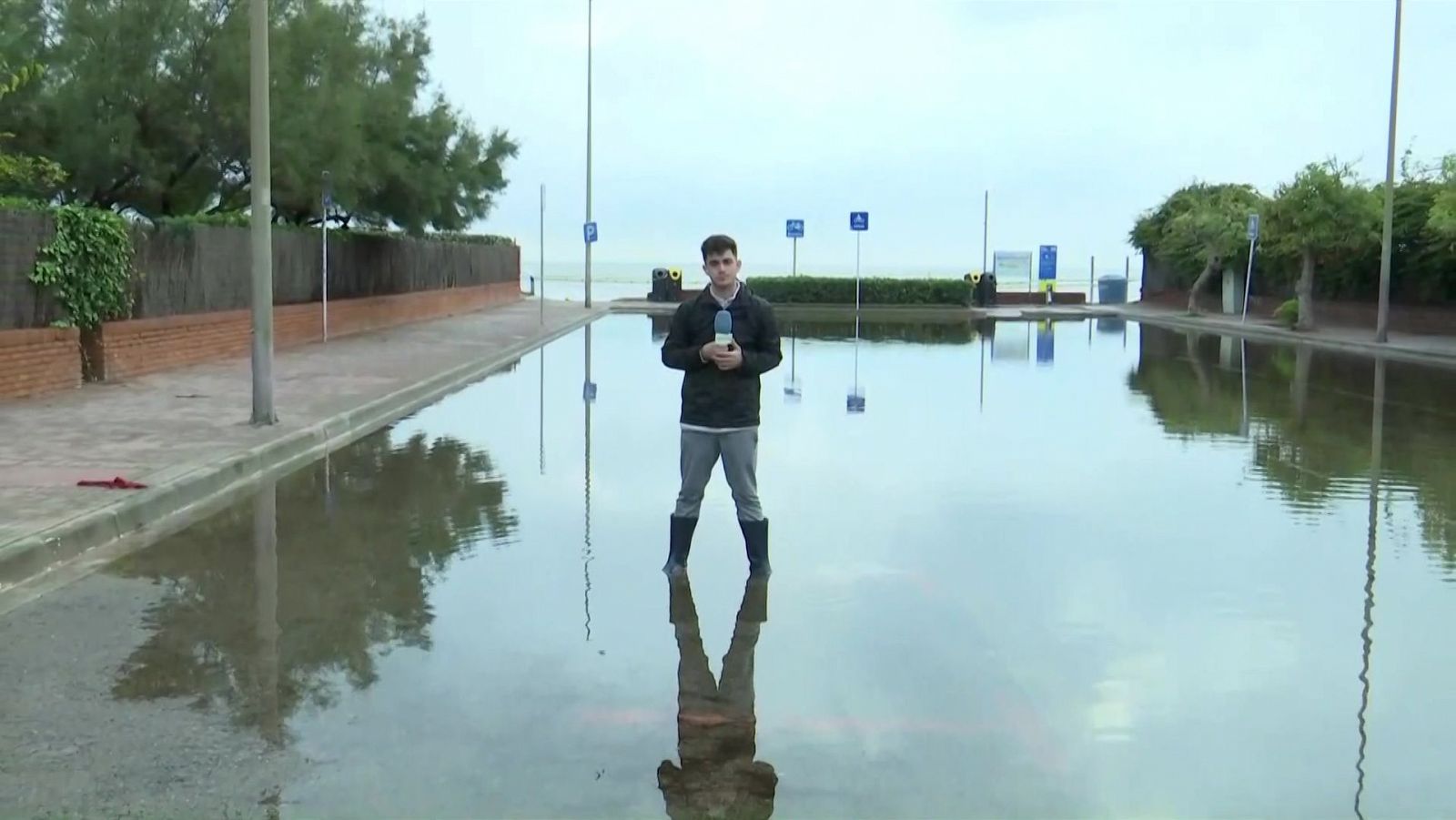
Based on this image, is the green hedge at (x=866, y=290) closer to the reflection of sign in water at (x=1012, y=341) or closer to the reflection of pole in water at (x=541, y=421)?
the reflection of sign in water at (x=1012, y=341)

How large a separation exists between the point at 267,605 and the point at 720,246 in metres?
3.00

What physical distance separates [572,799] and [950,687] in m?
2.00

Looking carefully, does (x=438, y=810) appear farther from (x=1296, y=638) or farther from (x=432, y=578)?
(x=1296, y=638)

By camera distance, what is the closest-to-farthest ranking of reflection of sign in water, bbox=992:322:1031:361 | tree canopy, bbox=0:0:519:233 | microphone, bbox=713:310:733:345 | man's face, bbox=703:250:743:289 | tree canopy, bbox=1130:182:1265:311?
microphone, bbox=713:310:733:345, man's face, bbox=703:250:743:289, tree canopy, bbox=0:0:519:233, reflection of sign in water, bbox=992:322:1031:361, tree canopy, bbox=1130:182:1265:311

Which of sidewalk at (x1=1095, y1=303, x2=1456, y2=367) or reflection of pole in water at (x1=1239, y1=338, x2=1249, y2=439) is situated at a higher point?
sidewalk at (x1=1095, y1=303, x2=1456, y2=367)

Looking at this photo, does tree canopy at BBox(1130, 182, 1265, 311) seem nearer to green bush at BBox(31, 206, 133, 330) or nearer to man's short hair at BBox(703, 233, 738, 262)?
green bush at BBox(31, 206, 133, 330)

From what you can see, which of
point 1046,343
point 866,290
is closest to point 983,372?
point 1046,343

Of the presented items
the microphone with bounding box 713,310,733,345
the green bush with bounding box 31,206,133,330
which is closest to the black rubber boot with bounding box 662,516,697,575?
the microphone with bounding box 713,310,733,345

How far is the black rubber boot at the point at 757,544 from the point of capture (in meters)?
8.39

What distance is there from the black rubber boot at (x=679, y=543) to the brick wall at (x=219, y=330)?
39.3 ft

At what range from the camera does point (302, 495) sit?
11359 mm

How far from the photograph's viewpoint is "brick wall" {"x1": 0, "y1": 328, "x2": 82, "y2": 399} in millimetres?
15797

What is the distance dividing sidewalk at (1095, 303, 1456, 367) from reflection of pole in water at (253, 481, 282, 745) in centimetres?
2338

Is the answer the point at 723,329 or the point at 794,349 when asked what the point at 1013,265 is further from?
the point at 723,329
